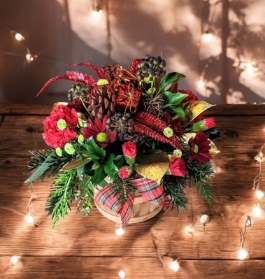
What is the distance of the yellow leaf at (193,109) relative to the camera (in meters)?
0.75

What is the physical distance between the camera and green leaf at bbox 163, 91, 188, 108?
2.38 ft

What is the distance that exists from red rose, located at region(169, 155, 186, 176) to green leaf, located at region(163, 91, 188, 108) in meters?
0.10

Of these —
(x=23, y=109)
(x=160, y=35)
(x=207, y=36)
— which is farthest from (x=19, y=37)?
(x=207, y=36)

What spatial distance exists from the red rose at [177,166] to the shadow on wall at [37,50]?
0.60m

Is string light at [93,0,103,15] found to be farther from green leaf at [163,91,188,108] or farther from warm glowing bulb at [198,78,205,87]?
green leaf at [163,91,188,108]

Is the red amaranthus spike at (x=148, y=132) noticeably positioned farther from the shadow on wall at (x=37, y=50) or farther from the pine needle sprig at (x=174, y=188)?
the shadow on wall at (x=37, y=50)

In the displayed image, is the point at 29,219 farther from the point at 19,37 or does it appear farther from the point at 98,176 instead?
the point at 19,37

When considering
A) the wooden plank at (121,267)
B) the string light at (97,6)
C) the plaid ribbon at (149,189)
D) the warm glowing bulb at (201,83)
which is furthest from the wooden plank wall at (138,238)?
the string light at (97,6)

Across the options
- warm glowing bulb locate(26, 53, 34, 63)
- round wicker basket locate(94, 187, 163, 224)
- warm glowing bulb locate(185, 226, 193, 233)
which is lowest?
warm glowing bulb locate(185, 226, 193, 233)

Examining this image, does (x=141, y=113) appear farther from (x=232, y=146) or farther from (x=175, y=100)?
(x=232, y=146)

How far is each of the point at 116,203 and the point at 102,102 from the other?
0.21 metres

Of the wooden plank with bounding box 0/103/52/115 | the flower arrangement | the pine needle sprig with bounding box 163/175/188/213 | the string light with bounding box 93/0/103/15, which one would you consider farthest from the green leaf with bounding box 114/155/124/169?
the string light with bounding box 93/0/103/15

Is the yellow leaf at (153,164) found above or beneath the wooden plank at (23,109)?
beneath

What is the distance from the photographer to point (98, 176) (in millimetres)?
691
